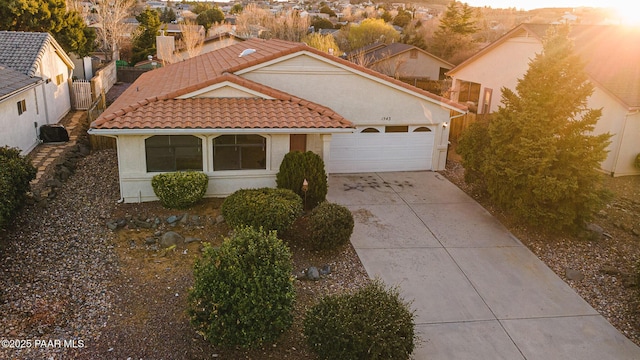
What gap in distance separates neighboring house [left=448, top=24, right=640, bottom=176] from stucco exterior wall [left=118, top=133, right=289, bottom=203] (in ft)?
28.5

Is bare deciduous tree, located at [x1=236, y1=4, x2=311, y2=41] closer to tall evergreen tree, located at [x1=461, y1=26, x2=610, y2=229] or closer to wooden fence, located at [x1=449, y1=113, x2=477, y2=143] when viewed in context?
wooden fence, located at [x1=449, y1=113, x2=477, y2=143]

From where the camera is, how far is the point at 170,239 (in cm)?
1120

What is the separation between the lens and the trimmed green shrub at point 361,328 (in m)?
6.83

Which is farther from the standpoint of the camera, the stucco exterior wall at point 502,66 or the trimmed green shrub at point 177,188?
the stucco exterior wall at point 502,66

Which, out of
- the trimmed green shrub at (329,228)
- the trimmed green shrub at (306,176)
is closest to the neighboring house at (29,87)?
the trimmed green shrub at (306,176)

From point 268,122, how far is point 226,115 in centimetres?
121

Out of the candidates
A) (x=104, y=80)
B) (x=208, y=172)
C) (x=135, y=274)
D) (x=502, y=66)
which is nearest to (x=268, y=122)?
(x=208, y=172)

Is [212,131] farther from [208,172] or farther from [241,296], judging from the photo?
[241,296]

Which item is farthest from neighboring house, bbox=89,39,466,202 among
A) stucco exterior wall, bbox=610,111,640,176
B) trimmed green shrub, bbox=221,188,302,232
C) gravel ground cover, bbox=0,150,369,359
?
stucco exterior wall, bbox=610,111,640,176

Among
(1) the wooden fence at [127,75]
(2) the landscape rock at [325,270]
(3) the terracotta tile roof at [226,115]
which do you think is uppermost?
(3) the terracotta tile roof at [226,115]

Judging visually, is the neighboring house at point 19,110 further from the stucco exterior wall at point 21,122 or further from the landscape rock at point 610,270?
the landscape rock at point 610,270

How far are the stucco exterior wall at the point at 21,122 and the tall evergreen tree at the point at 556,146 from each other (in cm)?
1581

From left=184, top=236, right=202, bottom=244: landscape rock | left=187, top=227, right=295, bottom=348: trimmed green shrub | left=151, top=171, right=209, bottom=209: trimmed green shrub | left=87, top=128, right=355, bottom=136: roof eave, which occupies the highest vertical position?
left=87, top=128, right=355, bottom=136: roof eave

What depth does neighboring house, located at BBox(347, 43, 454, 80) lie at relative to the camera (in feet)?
122
